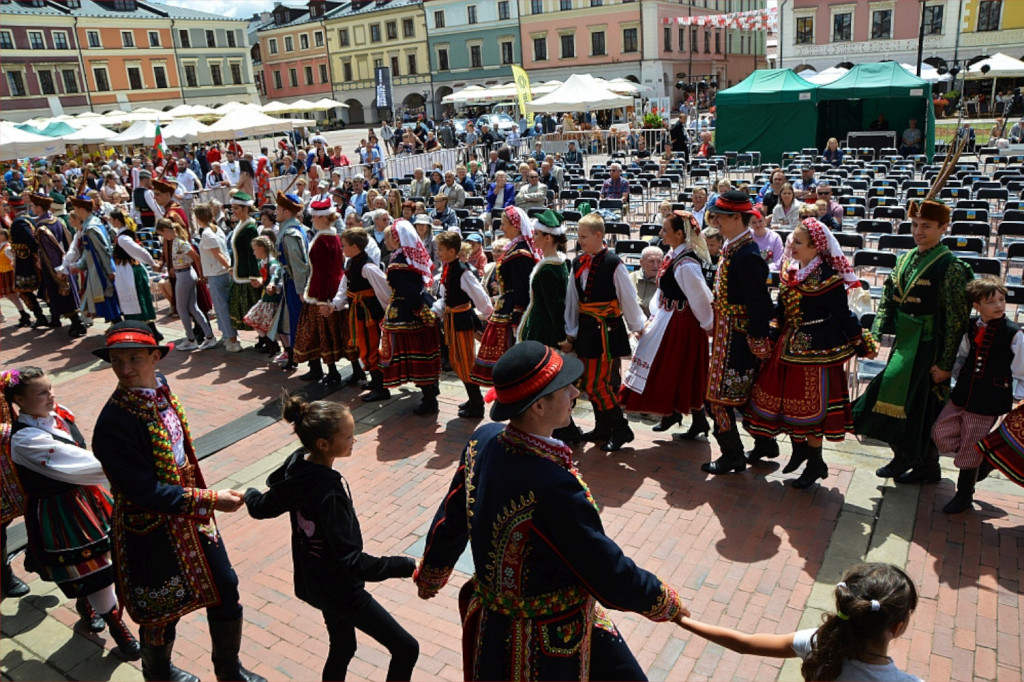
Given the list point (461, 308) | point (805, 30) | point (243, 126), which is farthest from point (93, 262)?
point (805, 30)

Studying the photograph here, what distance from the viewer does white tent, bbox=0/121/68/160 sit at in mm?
15531

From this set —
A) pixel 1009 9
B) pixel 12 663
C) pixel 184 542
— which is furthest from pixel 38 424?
Result: pixel 1009 9

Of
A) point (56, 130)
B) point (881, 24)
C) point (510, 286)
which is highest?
point (881, 24)

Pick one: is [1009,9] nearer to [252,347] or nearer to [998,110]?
[998,110]

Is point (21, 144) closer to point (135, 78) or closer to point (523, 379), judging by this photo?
point (523, 379)

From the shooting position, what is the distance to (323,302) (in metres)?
7.61

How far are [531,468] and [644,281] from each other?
5860 millimetres

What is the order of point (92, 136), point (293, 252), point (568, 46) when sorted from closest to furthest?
1. point (293, 252)
2. point (92, 136)
3. point (568, 46)

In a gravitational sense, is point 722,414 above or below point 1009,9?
below

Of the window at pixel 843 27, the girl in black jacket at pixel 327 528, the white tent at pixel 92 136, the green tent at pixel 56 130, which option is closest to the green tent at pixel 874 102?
the white tent at pixel 92 136

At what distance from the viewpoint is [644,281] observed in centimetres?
805

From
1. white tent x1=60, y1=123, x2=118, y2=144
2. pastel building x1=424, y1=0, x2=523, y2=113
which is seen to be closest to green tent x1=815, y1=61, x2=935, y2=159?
white tent x1=60, y1=123, x2=118, y2=144

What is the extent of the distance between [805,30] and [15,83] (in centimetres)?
5108

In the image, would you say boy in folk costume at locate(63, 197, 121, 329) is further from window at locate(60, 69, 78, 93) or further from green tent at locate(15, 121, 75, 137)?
window at locate(60, 69, 78, 93)
